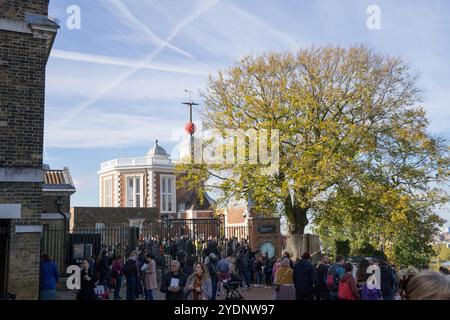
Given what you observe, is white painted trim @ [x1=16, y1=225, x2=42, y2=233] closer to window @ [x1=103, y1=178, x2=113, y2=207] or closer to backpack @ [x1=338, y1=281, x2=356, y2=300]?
backpack @ [x1=338, y1=281, x2=356, y2=300]

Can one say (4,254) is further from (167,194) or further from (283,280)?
(167,194)

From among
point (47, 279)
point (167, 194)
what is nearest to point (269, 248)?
point (47, 279)

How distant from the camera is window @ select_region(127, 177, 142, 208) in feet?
172

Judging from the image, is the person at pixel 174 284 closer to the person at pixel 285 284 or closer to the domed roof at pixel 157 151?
the person at pixel 285 284

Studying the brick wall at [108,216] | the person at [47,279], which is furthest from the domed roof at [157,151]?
the person at [47,279]

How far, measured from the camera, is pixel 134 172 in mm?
52406

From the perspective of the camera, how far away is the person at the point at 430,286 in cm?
290

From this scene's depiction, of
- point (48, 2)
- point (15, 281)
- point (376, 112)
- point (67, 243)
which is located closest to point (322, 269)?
point (15, 281)

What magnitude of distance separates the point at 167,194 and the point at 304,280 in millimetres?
39784

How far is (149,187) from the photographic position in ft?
170

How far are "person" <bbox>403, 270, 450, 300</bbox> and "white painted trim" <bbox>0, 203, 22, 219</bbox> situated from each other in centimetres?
1182

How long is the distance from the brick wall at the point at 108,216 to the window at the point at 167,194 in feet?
21.0
